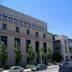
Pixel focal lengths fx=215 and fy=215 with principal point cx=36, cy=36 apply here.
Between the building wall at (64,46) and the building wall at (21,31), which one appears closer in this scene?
the building wall at (21,31)

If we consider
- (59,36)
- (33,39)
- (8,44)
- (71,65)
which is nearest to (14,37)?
(8,44)

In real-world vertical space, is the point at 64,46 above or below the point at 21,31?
below

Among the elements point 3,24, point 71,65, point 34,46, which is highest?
point 3,24

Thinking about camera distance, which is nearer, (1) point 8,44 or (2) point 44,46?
(1) point 8,44

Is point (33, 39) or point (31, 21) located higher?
point (31, 21)

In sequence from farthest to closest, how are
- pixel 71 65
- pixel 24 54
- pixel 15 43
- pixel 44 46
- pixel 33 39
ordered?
pixel 44 46 < pixel 33 39 < pixel 24 54 < pixel 15 43 < pixel 71 65

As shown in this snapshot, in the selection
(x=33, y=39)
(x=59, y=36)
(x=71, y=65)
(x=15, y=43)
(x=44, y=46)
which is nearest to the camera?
(x=71, y=65)

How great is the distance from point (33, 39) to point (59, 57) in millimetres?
15466

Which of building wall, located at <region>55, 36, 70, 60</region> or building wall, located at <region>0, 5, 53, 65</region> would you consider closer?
building wall, located at <region>0, 5, 53, 65</region>

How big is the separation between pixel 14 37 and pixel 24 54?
22.2 ft

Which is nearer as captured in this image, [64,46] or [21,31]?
[21,31]

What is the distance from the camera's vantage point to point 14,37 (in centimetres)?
6209

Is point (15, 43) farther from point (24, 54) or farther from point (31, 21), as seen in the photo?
point (31, 21)

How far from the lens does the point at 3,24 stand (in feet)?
194
